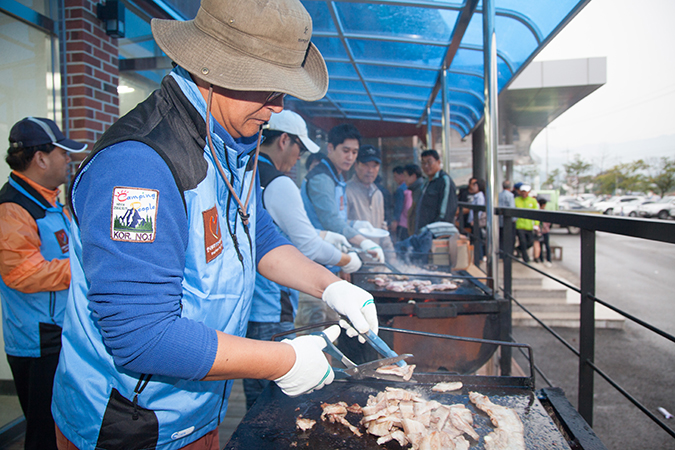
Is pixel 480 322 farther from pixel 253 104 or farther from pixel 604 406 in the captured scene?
pixel 604 406

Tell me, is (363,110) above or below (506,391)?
above

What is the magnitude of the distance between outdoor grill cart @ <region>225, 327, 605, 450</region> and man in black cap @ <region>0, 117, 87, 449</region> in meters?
1.41

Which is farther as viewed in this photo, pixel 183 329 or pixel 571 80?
pixel 571 80

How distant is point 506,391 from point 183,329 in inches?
45.2

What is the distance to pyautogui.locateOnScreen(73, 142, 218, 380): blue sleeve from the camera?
0.82 metres

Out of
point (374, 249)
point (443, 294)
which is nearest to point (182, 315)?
point (443, 294)

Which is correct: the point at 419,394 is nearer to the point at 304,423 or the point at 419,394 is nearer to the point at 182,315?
the point at 304,423

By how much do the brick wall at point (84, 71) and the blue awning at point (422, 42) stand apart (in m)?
1.87

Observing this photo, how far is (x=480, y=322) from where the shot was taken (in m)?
2.28

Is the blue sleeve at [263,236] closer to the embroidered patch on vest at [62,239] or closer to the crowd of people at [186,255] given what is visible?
the crowd of people at [186,255]

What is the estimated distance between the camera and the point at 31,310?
79.4 inches

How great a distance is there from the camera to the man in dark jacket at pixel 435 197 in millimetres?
4594

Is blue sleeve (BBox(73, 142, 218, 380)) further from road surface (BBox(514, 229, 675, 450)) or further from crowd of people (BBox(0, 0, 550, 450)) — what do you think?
road surface (BBox(514, 229, 675, 450))

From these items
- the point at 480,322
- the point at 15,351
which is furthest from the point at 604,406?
the point at 15,351
